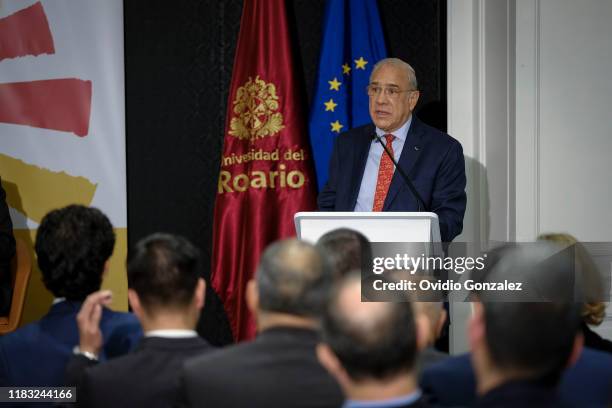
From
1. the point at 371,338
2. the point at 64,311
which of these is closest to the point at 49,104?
the point at 64,311

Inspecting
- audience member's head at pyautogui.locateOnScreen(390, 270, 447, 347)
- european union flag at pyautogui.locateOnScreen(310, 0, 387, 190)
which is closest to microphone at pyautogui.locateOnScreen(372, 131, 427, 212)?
european union flag at pyautogui.locateOnScreen(310, 0, 387, 190)

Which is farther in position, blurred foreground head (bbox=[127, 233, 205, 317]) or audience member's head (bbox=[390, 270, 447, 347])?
audience member's head (bbox=[390, 270, 447, 347])

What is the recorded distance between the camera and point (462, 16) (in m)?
5.35

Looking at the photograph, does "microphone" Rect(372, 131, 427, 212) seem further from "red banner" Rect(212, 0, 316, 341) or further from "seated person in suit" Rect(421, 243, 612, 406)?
"seated person in suit" Rect(421, 243, 612, 406)

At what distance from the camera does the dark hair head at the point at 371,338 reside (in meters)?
1.68

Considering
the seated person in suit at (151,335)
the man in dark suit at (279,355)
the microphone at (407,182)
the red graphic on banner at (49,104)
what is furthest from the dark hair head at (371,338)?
the red graphic on banner at (49,104)

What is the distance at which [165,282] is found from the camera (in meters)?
2.36

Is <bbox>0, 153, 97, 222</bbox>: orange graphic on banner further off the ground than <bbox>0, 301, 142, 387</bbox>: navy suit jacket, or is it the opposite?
<bbox>0, 153, 97, 222</bbox>: orange graphic on banner

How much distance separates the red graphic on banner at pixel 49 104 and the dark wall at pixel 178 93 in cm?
29

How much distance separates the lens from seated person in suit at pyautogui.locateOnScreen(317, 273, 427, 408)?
5.51 feet

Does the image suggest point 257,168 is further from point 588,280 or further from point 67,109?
point 588,280

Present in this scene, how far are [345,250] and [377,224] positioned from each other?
0.72 meters

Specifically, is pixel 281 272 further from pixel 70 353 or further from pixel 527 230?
pixel 527 230

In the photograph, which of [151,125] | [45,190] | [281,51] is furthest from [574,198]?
[45,190]
